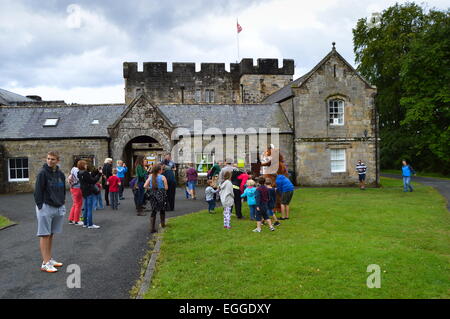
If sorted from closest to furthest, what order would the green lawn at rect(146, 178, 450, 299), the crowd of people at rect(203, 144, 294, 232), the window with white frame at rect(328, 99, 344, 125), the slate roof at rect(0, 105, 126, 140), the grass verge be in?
1. the green lawn at rect(146, 178, 450, 299)
2. the crowd of people at rect(203, 144, 294, 232)
3. the grass verge
4. the slate roof at rect(0, 105, 126, 140)
5. the window with white frame at rect(328, 99, 344, 125)

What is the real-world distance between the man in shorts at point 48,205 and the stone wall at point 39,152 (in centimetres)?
1533

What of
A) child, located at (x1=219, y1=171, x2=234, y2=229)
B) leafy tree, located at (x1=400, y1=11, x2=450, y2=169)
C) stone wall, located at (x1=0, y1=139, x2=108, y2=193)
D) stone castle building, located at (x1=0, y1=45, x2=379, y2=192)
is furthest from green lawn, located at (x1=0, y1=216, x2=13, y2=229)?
leafy tree, located at (x1=400, y1=11, x2=450, y2=169)

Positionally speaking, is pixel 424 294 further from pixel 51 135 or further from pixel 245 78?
pixel 245 78

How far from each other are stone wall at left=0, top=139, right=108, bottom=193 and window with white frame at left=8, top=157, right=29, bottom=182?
0.25 meters

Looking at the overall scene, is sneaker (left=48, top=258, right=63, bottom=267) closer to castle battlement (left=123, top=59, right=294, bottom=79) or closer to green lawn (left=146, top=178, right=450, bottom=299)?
green lawn (left=146, top=178, right=450, bottom=299)

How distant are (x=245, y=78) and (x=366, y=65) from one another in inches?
487

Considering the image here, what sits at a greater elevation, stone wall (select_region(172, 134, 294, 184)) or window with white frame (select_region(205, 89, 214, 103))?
window with white frame (select_region(205, 89, 214, 103))

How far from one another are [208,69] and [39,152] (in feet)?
67.1

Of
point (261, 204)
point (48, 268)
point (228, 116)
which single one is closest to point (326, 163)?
point (228, 116)

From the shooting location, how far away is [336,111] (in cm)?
2241

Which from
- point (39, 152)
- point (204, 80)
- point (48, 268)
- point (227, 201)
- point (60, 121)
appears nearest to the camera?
point (48, 268)

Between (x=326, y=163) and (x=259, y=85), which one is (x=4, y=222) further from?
(x=259, y=85)

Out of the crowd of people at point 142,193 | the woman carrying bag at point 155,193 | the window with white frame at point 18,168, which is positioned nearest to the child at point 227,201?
the crowd of people at point 142,193

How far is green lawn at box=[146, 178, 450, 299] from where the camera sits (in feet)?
16.8
